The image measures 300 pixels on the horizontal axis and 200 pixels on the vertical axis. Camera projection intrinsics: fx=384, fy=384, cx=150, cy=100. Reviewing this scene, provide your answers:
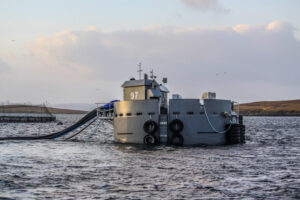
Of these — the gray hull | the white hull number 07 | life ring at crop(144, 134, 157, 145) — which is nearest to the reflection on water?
life ring at crop(144, 134, 157, 145)

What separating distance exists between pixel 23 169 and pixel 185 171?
8771 millimetres

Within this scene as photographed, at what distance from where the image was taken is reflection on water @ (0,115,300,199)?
15.1m

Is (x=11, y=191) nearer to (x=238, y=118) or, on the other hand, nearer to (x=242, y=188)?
(x=242, y=188)

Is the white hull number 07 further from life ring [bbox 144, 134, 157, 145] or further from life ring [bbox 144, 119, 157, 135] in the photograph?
life ring [bbox 144, 134, 157, 145]

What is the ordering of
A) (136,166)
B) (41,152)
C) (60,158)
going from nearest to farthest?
(136,166), (60,158), (41,152)

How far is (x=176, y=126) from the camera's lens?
31.3m

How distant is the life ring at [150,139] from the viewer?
3153cm

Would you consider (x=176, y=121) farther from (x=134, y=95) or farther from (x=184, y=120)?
(x=134, y=95)

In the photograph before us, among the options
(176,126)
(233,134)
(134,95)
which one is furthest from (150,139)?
(233,134)

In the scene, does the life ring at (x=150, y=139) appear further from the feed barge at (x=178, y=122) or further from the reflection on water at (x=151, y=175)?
the reflection on water at (x=151, y=175)

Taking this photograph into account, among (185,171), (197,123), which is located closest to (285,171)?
(185,171)

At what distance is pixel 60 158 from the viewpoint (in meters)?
25.8

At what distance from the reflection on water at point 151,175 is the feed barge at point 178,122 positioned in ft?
9.61

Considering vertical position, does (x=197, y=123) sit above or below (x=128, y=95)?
below
